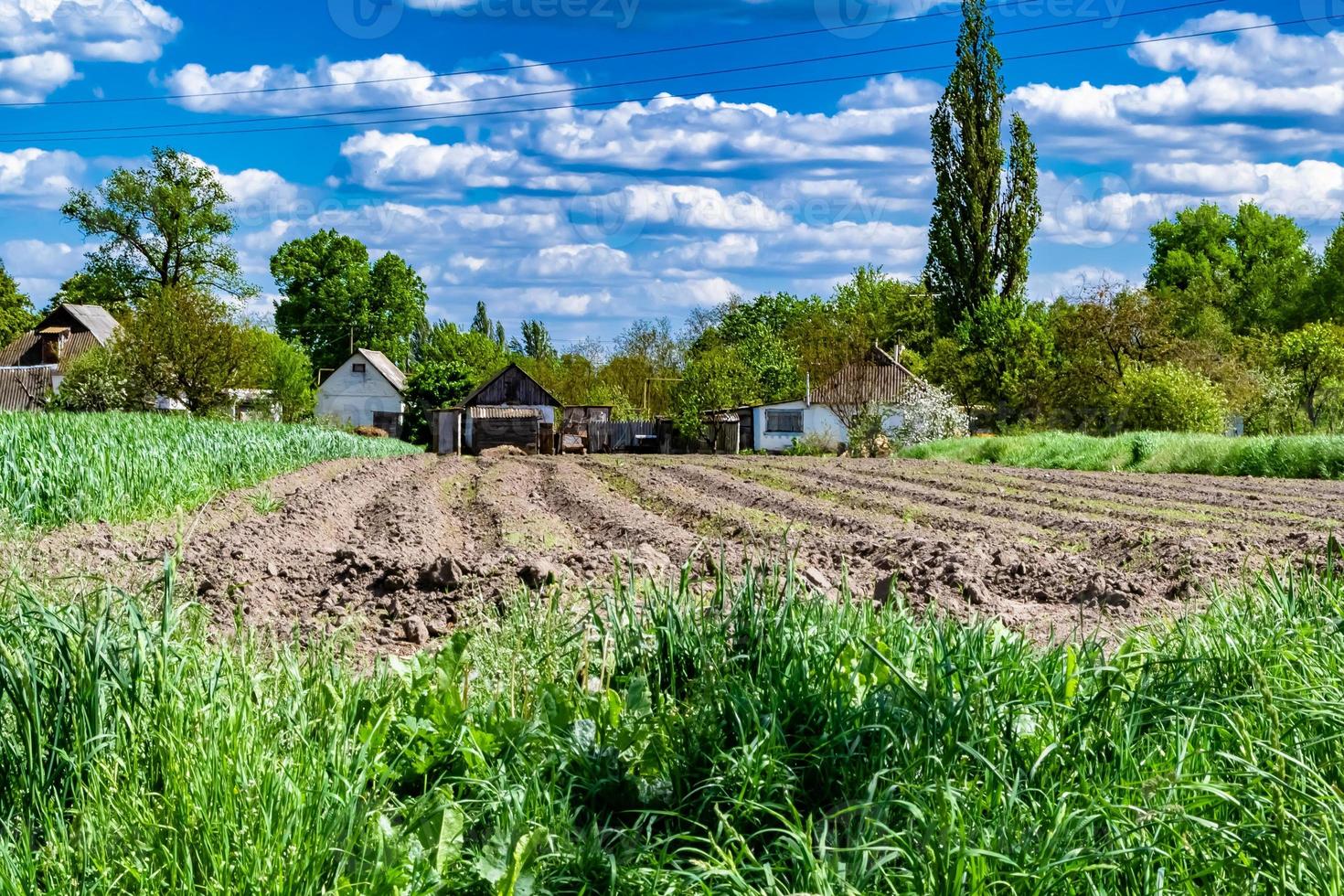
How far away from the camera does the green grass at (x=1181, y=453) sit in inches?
864

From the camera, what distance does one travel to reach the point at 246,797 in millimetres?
2959

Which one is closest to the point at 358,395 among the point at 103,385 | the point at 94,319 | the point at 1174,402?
the point at 94,319

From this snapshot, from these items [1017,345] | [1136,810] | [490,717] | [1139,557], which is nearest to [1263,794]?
[1136,810]

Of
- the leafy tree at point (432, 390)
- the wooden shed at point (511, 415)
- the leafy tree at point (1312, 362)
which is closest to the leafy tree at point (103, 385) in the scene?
the wooden shed at point (511, 415)

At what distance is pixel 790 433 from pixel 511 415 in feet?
44.9

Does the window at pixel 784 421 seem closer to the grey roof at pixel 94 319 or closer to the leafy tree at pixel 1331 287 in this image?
the leafy tree at pixel 1331 287

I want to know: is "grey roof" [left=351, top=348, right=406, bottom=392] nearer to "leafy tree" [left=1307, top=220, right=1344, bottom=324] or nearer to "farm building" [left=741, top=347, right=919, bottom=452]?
"farm building" [left=741, top=347, right=919, bottom=452]

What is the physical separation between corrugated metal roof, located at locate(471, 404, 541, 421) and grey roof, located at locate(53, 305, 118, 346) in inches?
810

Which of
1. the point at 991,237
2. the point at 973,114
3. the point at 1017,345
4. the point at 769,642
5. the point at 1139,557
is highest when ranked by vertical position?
the point at 973,114

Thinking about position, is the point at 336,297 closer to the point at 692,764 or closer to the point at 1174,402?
the point at 1174,402

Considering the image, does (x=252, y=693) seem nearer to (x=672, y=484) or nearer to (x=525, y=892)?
(x=525, y=892)

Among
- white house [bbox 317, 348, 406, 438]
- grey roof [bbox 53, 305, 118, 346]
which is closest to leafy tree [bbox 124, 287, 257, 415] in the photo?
grey roof [bbox 53, 305, 118, 346]

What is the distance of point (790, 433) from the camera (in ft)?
173

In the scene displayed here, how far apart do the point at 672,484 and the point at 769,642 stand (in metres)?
17.1
